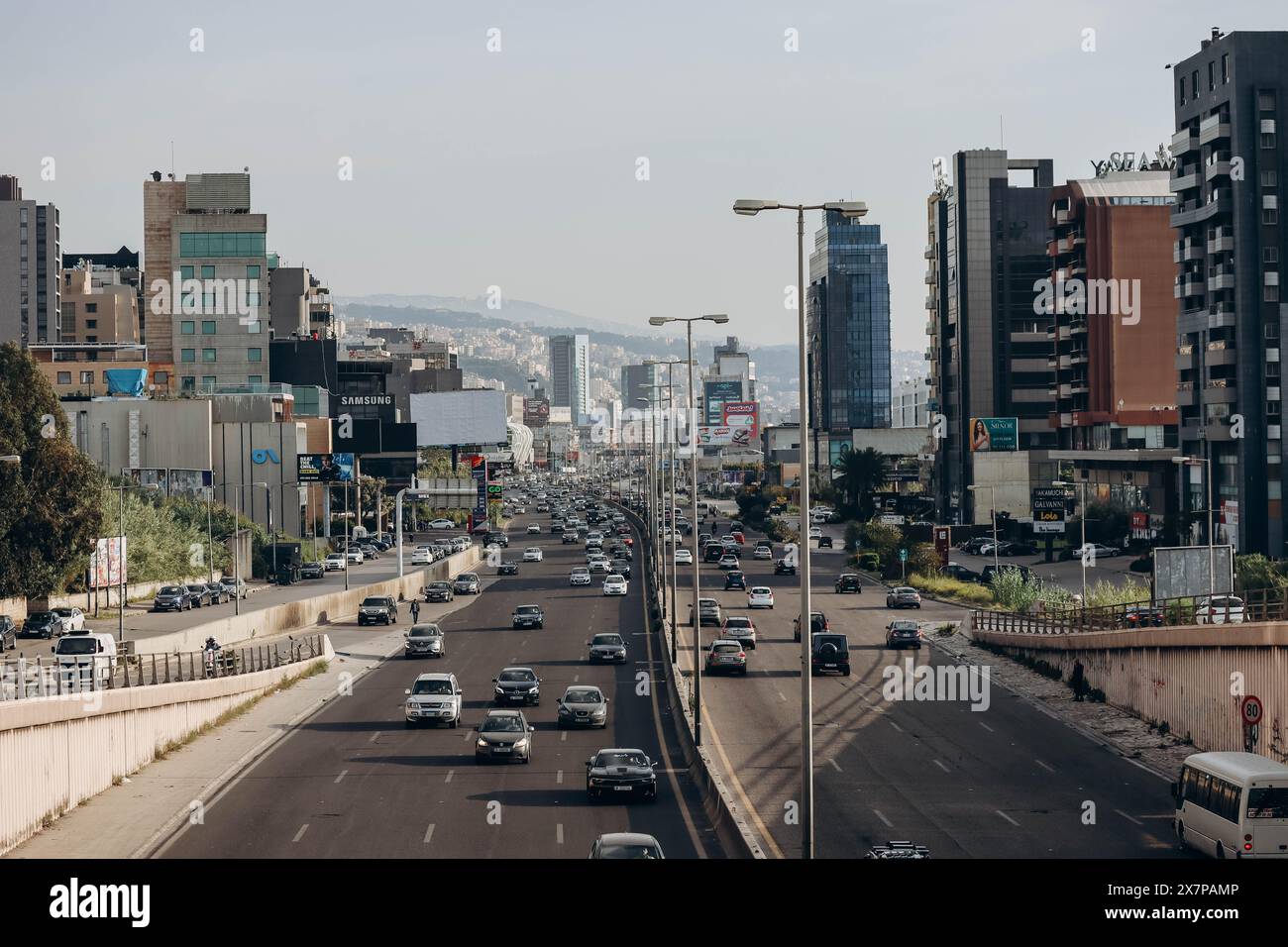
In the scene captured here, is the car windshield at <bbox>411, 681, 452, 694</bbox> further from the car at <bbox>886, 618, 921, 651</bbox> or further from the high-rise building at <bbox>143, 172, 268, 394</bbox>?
the high-rise building at <bbox>143, 172, 268, 394</bbox>

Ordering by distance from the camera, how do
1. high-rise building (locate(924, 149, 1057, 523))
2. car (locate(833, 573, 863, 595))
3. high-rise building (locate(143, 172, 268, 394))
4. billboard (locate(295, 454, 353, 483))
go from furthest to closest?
high-rise building (locate(143, 172, 268, 394))
high-rise building (locate(924, 149, 1057, 523))
billboard (locate(295, 454, 353, 483))
car (locate(833, 573, 863, 595))

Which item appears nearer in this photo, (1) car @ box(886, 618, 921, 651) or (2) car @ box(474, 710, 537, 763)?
(2) car @ box(474, 710, 537, 763)

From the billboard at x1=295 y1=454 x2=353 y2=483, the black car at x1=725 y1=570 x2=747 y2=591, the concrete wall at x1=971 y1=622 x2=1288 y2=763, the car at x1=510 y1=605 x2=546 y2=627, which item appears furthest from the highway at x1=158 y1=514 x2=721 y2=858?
the billboard at x1=295 y1=454 x2=353 y2=483

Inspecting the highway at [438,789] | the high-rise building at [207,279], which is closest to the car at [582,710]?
the highway at [438,789]

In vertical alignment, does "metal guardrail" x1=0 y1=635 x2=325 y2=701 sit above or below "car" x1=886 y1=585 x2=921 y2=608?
above

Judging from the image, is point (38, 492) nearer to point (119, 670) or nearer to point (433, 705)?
point (433, 705)

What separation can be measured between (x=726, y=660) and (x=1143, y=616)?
14.4 m

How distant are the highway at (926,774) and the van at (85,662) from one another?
13.7m

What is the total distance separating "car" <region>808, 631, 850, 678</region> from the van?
76.7 feet

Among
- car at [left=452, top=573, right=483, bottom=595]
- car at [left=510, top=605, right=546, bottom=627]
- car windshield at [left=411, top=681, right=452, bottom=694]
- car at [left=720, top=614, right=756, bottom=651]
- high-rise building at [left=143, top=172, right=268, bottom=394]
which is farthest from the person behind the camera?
high-rise building at [left=143, top=172, right=268, bottom=394]

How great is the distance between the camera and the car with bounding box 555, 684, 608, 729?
42.4 metres
